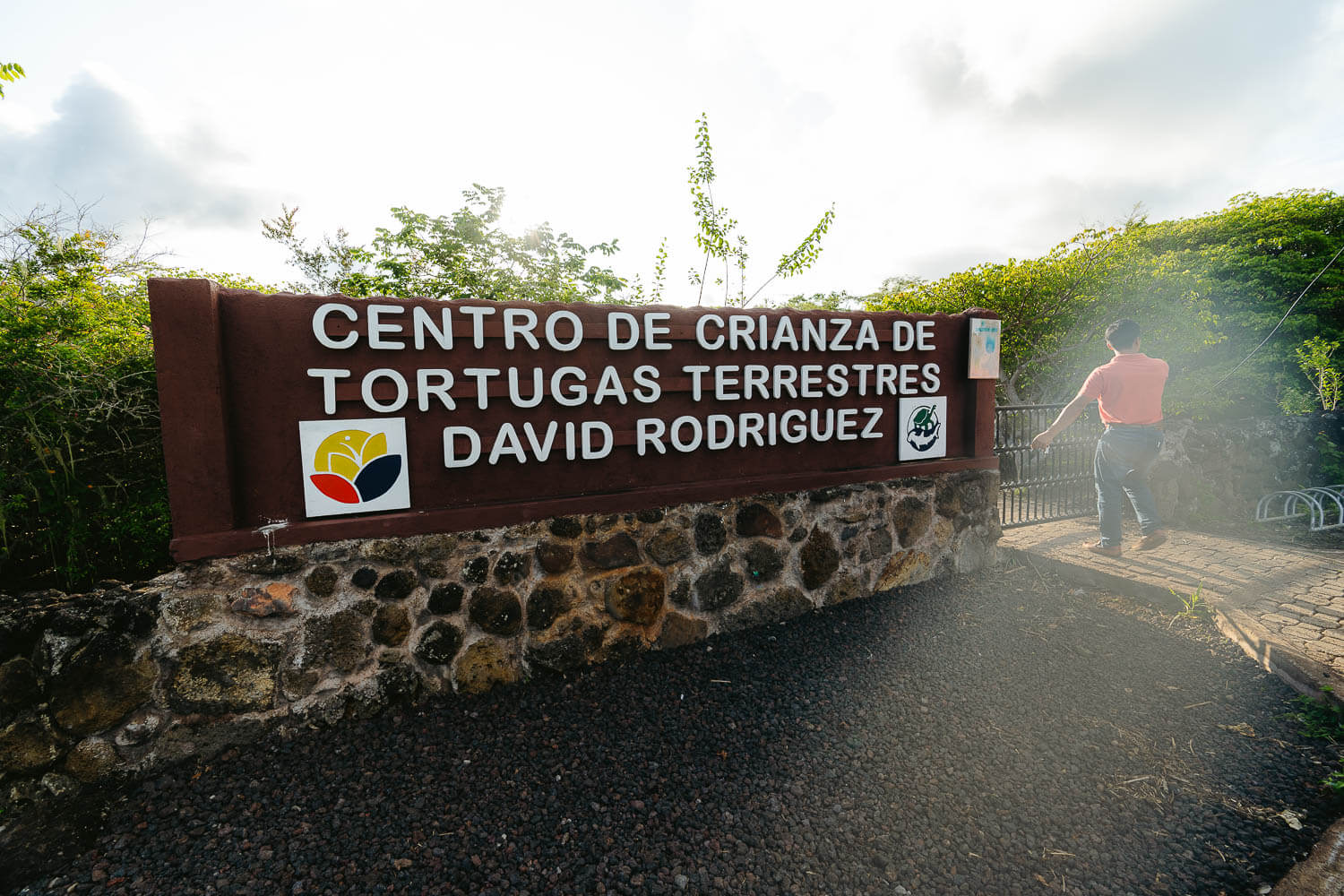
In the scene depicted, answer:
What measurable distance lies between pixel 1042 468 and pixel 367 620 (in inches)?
268

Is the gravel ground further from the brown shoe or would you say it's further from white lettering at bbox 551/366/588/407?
the brown shoe

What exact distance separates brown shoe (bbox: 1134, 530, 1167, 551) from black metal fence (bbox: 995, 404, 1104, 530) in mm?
1202

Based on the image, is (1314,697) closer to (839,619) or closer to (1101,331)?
(839,619)

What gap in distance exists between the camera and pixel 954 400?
14.8 ft

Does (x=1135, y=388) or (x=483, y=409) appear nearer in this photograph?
(x=483, y=409)

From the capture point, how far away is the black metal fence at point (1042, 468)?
20.5 feet

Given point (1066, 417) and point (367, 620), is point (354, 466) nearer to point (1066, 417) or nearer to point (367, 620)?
point (367, 620)

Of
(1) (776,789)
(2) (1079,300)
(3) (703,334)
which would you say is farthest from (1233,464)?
(1) (776,789)

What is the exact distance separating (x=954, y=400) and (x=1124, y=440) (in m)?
1.55

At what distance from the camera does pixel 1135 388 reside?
4727 millimetres

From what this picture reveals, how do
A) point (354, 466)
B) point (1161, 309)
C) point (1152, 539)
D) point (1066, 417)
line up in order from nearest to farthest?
point (354, 466)
point (1066, 417)
point (1152, 539)
point (1161, 309)

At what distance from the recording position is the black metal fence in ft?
20.5

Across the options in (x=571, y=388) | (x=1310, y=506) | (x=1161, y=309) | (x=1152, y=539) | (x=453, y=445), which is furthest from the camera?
(x=1161, y=309)

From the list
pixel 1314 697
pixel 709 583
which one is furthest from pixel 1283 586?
pixel 709 583
